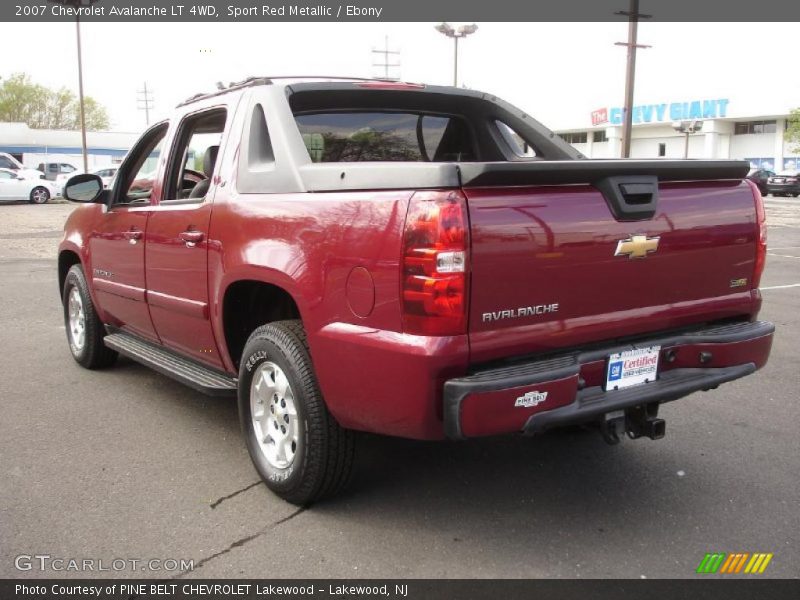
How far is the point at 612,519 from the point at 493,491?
0.58 meters

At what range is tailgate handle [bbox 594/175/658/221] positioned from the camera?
3.01 meters

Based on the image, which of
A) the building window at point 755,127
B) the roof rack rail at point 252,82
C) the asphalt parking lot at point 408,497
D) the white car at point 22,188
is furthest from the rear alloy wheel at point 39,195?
the building window at point 755,127

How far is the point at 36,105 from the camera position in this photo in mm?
75188

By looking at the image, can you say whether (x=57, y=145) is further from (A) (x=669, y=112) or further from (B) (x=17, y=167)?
(A) (x=669, y=112)

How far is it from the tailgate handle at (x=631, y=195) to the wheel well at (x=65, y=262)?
441cm

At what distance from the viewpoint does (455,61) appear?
3127cm

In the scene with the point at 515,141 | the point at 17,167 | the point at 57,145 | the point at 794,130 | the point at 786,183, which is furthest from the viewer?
the point at 57,145

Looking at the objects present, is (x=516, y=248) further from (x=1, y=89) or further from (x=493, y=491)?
(x=1, y=89)

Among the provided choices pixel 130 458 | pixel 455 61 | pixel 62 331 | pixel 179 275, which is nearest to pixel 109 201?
pixel 179 275

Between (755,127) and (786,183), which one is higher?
(755,127)

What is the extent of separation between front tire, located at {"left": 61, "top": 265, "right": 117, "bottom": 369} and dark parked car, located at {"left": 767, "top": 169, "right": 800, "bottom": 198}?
41365mm

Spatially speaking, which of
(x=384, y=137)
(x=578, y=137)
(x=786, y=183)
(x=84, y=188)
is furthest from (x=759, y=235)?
(x=578, y=137)

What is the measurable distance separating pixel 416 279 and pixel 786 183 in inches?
1684

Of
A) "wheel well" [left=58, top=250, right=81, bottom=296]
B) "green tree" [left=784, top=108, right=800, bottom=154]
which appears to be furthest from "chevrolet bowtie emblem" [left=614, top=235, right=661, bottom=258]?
"green tree" [left=784, top=108, right=800, bottom=154]
